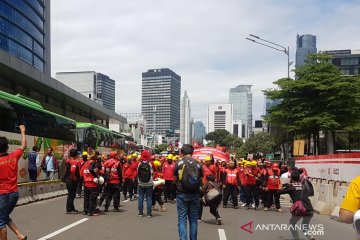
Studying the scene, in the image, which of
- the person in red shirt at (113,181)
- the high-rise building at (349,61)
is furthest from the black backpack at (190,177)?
the high-rise building at (349,61)

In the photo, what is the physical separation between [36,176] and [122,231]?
10959 millimetres

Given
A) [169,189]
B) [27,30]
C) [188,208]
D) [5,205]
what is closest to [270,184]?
[169,189]

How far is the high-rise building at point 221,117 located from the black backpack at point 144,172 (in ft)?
443

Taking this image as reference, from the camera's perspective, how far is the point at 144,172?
12.7 metres

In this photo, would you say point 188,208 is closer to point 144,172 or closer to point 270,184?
point 144,172

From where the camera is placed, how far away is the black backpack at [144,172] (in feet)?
41.6

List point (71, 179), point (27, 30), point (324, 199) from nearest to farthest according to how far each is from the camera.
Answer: point (71, 179) → point (324, 199) → point (27, 30)

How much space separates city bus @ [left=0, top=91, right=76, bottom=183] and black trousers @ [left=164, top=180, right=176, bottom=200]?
20.7ft

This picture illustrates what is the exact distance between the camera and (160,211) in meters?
14.3

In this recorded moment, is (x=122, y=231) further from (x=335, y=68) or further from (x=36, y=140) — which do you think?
(x=335, y=68)

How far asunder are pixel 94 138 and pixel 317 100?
672 inches

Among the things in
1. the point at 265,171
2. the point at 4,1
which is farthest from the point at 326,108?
Answer: the point at 4,1

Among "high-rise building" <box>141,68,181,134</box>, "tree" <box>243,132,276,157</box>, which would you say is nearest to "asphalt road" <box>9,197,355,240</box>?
"tree" <box>243,132,276,157</box>

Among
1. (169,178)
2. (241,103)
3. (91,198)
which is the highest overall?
(241,103)
